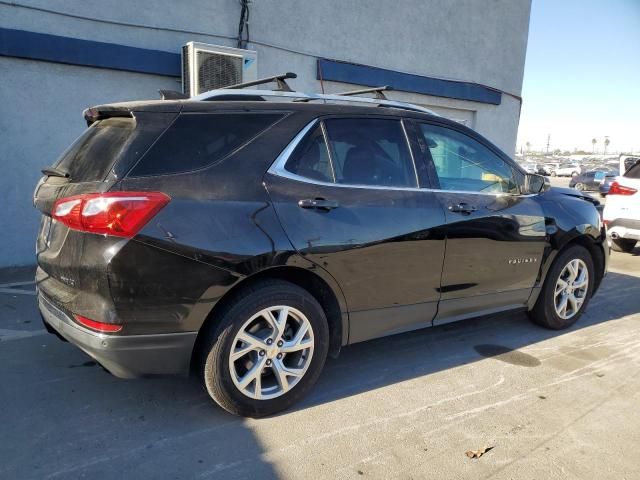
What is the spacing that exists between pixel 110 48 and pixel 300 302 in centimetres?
490

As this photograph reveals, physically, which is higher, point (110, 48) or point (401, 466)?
point (110, 48)

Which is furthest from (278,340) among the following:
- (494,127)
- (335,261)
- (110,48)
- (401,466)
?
(494,127)

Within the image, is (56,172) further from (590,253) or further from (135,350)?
(590,253)

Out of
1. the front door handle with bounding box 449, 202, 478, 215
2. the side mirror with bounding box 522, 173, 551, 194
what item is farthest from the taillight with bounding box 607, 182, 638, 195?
the front door handle with bounding box 449, 202, 478, 215

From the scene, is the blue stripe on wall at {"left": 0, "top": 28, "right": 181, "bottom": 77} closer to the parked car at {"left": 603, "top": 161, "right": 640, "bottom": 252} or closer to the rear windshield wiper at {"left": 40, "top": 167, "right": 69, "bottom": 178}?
the rear windshield wiper at {"left": 40, "top": 167, "right": 69, "bottom": 178}

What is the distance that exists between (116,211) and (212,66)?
14.9ft

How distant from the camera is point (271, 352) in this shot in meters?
2.90

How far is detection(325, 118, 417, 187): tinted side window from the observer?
321cm

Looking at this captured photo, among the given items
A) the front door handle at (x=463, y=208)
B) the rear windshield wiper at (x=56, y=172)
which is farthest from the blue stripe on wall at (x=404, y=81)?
the rear windshield wiper at (x=56, y=172)

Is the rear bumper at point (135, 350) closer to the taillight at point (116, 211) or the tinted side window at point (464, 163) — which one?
the taillight at point (116, 211)

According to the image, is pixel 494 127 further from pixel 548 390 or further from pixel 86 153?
pixel 86 153

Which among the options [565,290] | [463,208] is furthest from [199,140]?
[565,290]

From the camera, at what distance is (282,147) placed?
2969mm

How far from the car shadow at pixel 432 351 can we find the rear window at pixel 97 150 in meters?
1.79
